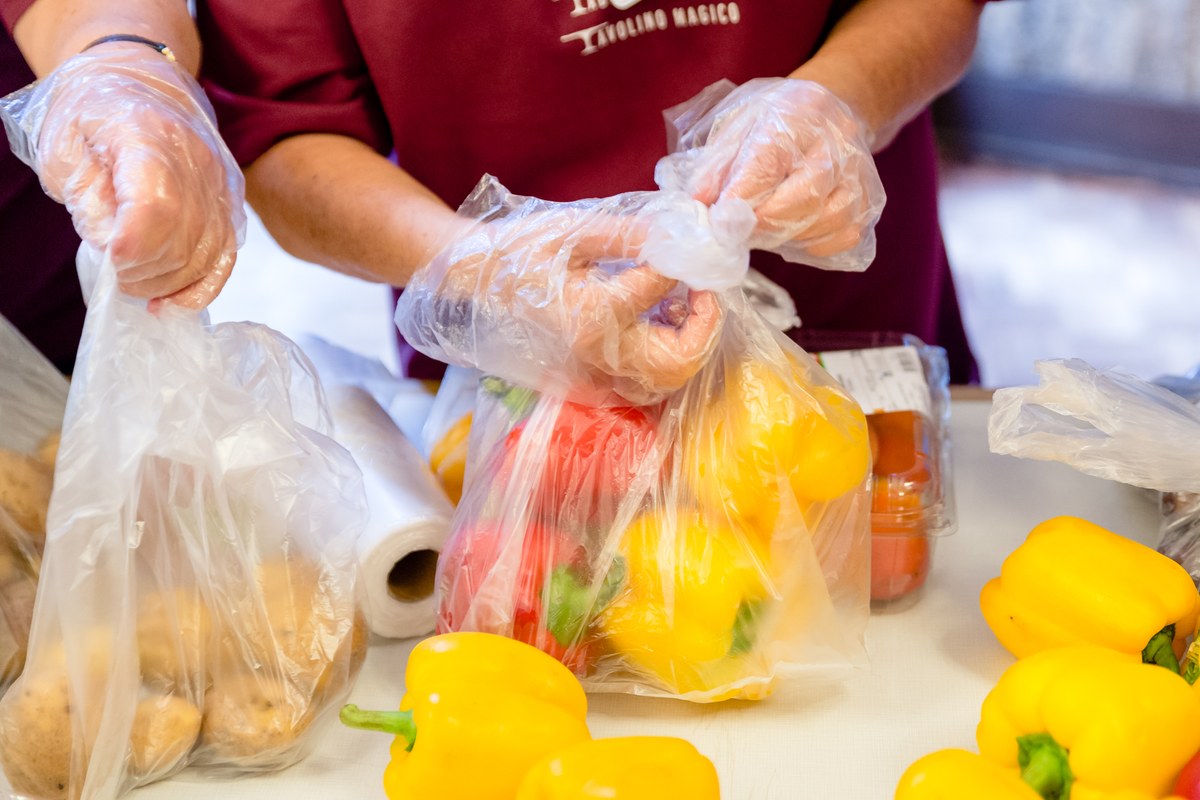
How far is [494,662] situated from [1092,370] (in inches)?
19.3

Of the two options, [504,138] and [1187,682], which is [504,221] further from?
[1187,682]

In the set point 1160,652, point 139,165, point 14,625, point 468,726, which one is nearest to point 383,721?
point 468,726

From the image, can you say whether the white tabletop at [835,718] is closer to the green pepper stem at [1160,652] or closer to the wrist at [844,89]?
the green pepper stem at [1160,652]

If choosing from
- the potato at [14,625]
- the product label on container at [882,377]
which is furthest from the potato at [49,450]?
the product label on container at [882,377]

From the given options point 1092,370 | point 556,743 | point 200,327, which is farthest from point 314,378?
point 1092,370

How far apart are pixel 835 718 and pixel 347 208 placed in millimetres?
569

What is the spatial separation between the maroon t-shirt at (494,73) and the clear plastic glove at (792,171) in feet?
0.61

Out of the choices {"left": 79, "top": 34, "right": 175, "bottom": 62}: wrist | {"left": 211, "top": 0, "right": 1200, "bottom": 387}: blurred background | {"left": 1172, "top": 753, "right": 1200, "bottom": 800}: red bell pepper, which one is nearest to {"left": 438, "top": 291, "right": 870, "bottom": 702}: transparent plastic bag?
{"left": 1172, "top": 753, "right": 1200, "bottom": 800}: red bell pepper

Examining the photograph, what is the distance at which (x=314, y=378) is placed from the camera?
1.02 metres

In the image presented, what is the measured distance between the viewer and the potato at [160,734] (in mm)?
833

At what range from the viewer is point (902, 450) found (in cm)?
103

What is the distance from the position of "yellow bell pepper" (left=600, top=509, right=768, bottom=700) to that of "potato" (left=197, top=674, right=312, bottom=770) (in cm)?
22

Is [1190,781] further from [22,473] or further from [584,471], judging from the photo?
[22,473]

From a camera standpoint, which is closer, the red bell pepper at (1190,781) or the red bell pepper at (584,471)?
the red bell pepper at (1190,781)
